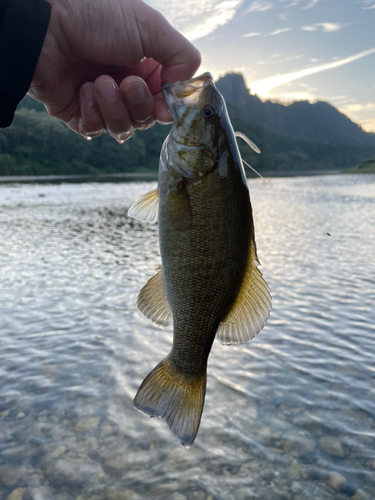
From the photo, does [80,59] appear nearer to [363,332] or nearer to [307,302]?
[363,332]

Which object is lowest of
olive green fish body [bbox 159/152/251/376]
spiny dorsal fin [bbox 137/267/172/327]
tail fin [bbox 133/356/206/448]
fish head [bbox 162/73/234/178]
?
tail fin [bbox 133/356/206/448]

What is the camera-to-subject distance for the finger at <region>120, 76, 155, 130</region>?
346 centimetres

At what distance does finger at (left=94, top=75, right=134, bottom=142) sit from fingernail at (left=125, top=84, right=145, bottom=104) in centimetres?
11

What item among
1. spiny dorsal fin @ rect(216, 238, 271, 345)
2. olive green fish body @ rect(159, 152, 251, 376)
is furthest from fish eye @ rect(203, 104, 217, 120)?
spiny dorsal fin @ rect(216, 238, 271, 345)

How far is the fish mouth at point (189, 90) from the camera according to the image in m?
2.68

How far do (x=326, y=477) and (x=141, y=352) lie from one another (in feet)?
13.6

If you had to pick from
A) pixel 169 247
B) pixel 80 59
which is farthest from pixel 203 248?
pixel 80 59

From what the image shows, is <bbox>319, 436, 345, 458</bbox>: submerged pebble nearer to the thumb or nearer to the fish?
the fish

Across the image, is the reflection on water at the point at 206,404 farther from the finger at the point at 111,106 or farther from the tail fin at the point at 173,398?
the finger at the point at 111,106

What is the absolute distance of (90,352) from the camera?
8211 mm

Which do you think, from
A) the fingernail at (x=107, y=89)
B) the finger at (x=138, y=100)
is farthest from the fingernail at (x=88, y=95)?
the finger at (x=138, y=100)

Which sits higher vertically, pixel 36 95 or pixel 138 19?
pixel 138 19

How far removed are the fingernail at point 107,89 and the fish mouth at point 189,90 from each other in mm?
962

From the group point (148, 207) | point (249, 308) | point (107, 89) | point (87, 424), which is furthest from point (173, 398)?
point (87, 424)
